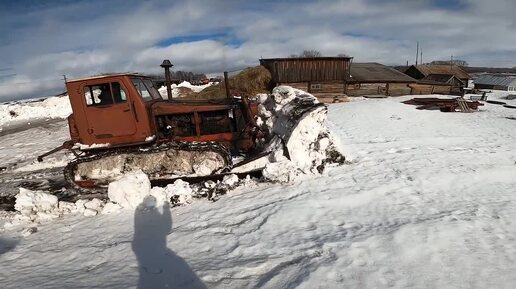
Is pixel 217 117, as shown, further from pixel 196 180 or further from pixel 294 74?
pixel 294 74

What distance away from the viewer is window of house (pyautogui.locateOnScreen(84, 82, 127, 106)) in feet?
23.9

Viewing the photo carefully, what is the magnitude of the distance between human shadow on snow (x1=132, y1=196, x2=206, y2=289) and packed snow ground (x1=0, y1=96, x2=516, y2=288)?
21 millimetres

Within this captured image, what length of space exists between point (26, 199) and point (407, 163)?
27.4ft

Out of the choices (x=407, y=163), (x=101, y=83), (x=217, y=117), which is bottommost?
(x=407, y=163)

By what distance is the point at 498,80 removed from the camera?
5231cm

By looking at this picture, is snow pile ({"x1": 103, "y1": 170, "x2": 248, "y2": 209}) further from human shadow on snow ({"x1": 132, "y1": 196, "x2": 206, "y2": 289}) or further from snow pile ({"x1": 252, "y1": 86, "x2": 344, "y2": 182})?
snow pile ({"x1": 252, "y1": 86, "x2": 344, "y2": 182})

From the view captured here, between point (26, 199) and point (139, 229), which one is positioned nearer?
point (139, 229)

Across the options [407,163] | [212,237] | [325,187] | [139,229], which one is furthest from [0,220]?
[407,163]

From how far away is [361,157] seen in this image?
8891 mm

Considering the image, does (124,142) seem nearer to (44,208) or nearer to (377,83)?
(44,208)

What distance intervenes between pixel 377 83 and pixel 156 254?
29631mm

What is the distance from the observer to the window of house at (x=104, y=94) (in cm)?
729

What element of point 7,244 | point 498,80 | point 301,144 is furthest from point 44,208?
point 498,80

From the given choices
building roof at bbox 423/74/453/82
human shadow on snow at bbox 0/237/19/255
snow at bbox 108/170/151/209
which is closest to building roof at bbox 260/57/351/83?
building roof at bbox 423/74/453/82
